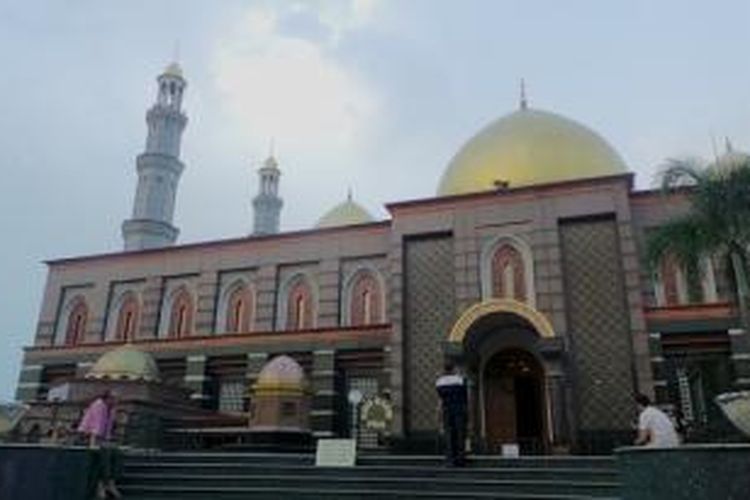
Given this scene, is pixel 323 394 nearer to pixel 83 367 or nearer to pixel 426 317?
pixel 426 317

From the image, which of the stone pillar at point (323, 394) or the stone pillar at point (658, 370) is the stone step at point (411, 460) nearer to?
the stone pillar at point (658, 370)

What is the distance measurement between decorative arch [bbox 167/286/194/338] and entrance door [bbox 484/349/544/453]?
39.9 feet

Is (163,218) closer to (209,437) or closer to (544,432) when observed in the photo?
(209,437)

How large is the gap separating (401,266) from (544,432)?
6.50 metres

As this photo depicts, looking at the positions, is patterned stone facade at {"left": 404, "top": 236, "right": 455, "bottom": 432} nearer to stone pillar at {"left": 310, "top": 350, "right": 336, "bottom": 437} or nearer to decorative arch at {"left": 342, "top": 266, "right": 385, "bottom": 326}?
decorative arch at {"left": 342, "top": 266, "right": 385, "bottom": 326}

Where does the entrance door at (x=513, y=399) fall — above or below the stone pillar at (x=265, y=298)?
below

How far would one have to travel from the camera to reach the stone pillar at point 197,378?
25.4 meters

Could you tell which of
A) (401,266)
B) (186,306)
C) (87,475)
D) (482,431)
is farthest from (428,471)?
(186,306)

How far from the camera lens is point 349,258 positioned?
83.6 feet

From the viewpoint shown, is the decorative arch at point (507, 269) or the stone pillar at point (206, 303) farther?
the stone pillar at point (206, 303)

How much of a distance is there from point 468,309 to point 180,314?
42.3 feet

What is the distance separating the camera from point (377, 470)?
12.4 metres

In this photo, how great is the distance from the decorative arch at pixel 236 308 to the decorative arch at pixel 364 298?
3811mm

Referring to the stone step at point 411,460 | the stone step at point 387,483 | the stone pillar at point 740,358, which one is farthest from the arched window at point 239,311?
the stone pillar at point 740,358
